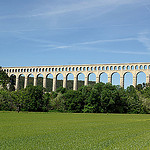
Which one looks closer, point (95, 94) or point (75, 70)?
point (95, 94)

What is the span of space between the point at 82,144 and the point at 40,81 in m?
103

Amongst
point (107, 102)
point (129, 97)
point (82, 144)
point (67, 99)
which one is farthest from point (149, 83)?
point (82, 144)

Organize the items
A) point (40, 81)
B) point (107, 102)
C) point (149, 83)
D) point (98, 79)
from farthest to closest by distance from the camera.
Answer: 1. point (40, 81)
2. point (98, 79)
3. point (149, 83)
4. point (107, 102)

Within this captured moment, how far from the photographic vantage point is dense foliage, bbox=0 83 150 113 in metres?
53.0

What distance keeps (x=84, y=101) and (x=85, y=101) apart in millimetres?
449

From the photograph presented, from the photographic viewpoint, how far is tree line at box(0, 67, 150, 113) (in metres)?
53.0

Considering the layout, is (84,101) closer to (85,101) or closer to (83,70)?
(85,101)

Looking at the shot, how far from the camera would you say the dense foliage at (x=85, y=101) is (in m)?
53.0

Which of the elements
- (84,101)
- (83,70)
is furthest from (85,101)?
(83,70)

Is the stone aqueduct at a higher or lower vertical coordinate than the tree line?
higher

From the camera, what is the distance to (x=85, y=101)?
53938mm

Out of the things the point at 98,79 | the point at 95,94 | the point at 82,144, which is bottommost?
the point at 82,144

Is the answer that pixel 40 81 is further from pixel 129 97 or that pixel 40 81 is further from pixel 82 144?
pixel 82 144

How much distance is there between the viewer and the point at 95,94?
2095 inches
